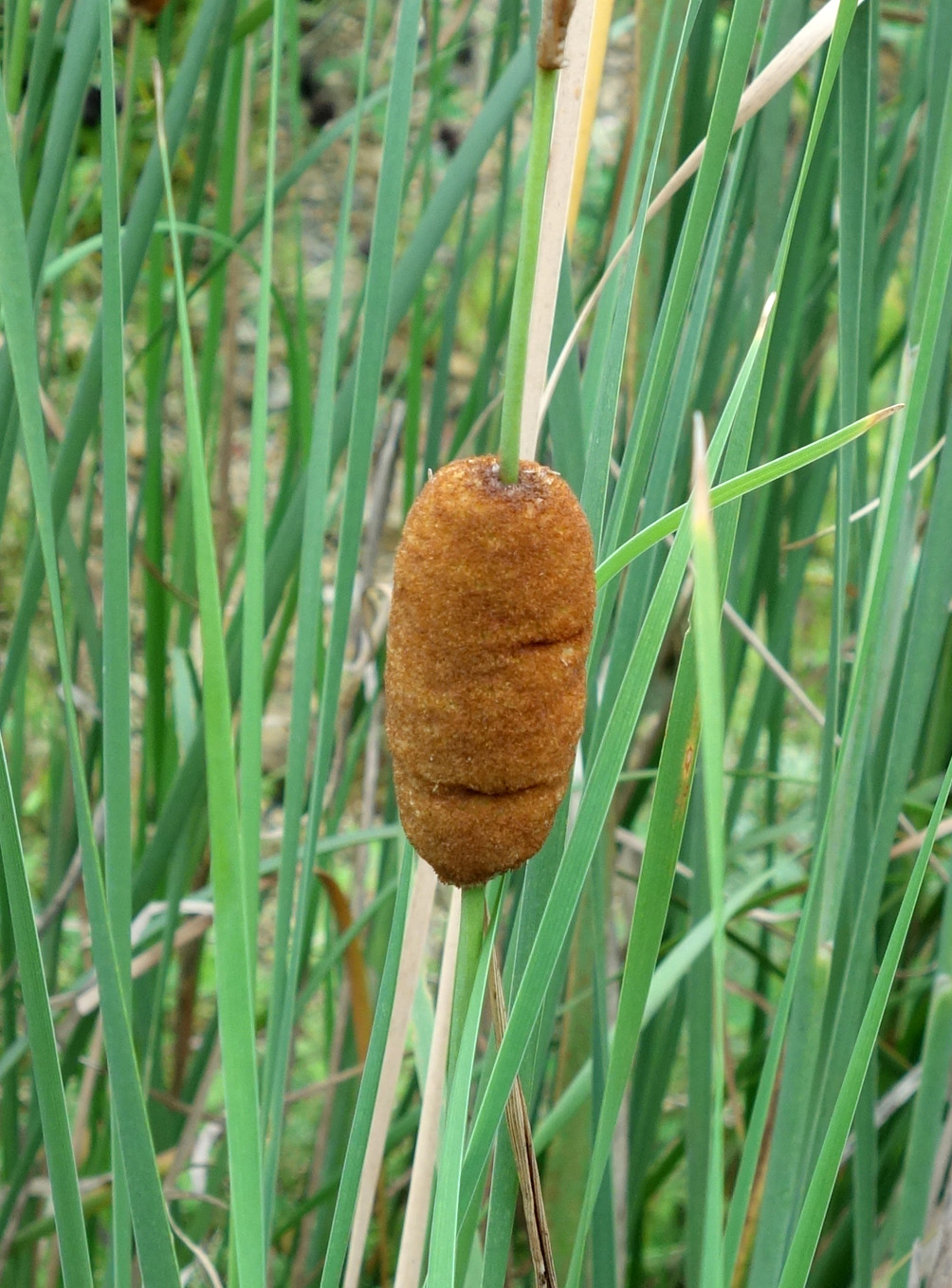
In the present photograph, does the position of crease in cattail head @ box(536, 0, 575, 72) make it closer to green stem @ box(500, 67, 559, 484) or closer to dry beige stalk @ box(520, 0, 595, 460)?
green stem @ box(500, 67, 559, 484)

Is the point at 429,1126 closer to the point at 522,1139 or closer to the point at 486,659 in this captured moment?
the point at 522,1139

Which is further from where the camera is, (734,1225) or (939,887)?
(939,887)

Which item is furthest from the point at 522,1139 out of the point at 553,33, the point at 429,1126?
the point at 553,33

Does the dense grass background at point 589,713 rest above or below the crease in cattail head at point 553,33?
below

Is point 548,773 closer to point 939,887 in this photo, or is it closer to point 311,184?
point 939,887

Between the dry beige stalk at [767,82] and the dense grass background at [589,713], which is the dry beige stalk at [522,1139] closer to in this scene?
the dense grass background at [589,713]

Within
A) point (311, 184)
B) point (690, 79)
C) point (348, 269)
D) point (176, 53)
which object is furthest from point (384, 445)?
point (311, 184)

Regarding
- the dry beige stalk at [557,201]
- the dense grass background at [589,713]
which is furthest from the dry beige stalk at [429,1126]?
the dry beige stalk at [557,201]

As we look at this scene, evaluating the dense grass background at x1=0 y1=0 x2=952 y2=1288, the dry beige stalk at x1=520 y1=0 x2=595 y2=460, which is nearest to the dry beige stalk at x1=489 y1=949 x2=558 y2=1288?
the dense grass background at x1=0 y1=0 x2=952 y2=1288
